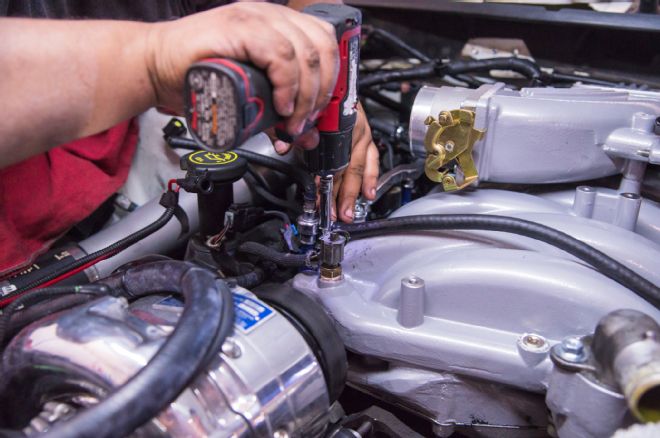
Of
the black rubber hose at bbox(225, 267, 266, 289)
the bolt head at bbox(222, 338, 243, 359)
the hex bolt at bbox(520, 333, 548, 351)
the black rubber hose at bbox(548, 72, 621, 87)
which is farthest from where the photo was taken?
the black rubber hose at bbox(548, 72, 621, 87)

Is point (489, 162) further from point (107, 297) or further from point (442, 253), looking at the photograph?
point (107, 297)

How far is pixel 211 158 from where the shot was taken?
84 centimetres

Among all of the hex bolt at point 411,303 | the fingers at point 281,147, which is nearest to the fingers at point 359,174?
the fingers at point 281,147

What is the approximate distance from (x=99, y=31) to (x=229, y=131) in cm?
20

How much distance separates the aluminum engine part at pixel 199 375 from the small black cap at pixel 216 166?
24 cm

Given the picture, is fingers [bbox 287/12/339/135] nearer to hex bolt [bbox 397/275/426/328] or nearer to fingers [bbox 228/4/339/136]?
fingers [bbox 228/4/339/136]

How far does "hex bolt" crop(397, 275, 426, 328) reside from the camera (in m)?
0.74

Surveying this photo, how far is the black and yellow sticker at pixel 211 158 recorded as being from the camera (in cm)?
82

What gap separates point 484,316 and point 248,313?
33cm

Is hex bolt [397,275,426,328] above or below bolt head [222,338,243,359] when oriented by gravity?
below

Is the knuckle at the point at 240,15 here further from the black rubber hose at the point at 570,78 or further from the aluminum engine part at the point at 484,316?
the black rubber hose at the point at 570,78

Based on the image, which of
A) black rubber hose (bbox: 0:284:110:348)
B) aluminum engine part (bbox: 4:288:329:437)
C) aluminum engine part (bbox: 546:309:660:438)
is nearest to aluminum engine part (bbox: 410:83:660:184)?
aluminum engine part (bbox: 546:309:660:438)

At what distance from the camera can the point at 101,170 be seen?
1.08 meters

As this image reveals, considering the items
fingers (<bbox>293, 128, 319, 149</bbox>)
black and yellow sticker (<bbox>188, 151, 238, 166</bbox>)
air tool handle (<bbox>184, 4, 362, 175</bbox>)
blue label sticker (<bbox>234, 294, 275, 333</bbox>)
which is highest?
air tool handle (<bbox>184, 4, 362, 175</bbox>)
